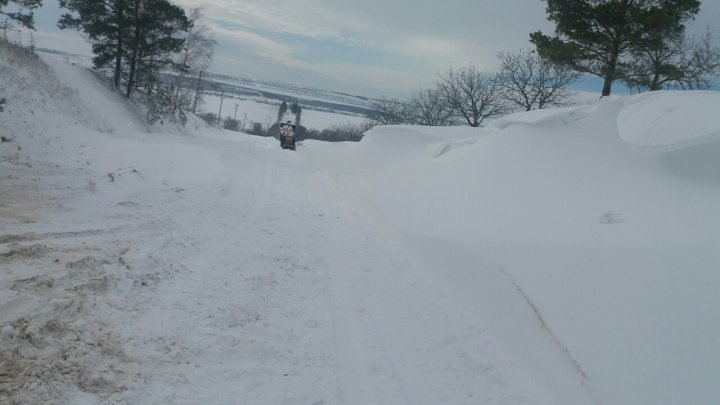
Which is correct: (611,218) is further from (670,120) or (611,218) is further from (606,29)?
(606,29)

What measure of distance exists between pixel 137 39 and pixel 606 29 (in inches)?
961

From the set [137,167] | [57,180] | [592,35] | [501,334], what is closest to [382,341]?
[501,334]

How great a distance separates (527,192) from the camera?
297 inches

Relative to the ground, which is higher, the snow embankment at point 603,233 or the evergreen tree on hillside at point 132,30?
the evergreen tree on hillside at point 132,30

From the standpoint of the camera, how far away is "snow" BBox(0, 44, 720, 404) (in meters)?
3.66

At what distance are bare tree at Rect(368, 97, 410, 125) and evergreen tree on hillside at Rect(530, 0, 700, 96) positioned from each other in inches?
1206

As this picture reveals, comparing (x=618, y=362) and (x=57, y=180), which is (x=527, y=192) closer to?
(x=618, y=362)

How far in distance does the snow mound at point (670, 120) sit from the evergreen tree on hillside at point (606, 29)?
12.6 meters

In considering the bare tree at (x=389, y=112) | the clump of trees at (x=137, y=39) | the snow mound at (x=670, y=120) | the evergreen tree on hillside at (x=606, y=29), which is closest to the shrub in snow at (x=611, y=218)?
the snow mound at (x=670, y=120)

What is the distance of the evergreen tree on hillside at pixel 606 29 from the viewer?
18.4 m

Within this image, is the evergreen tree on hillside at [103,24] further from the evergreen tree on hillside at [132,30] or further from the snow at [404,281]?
the snow at [404,281]

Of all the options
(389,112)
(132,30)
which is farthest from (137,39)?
(389,112)

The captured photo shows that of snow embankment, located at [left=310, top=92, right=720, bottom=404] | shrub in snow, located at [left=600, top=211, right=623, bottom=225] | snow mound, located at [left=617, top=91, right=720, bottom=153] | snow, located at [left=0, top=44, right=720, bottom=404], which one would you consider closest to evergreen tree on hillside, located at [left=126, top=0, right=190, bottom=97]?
snow, located at [left=0, top=44, right=720, bottom=404]

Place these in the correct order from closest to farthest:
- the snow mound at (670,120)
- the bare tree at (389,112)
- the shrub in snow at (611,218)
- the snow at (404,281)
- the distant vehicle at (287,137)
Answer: the snow at (404,281), the shrub in snow at (611,218), the snow mound at (670,120), the distant vehicle at (287,137), the bare tree at (389,112)
